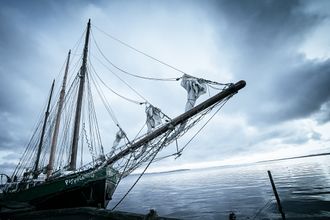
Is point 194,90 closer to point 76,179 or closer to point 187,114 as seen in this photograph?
point 187,114

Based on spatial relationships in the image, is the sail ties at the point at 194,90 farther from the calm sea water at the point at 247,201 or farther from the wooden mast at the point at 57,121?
the wooden mast at the point at 57,121

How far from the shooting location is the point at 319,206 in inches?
624

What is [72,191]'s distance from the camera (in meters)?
11.2

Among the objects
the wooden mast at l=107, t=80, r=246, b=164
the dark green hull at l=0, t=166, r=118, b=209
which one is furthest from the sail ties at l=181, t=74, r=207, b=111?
the dark green hull at l=0, t=166, r=118, b=209

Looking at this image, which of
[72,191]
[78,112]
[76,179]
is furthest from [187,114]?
[78,112]

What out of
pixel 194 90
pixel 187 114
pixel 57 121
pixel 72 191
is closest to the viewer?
pixel 187 114

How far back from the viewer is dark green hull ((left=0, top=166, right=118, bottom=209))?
440 inches

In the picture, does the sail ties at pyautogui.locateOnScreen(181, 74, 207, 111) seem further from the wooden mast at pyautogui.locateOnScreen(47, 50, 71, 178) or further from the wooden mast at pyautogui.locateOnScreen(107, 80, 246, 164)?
the wooden mast at pyautogui.locateOnScreen(47, 50, 71, 178)

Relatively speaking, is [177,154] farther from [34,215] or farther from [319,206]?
[319,206]

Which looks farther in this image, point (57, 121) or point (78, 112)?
point (57, 121)

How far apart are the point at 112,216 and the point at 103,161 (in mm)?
7010

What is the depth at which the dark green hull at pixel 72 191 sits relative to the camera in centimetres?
1116

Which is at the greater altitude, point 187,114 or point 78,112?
point 78,112

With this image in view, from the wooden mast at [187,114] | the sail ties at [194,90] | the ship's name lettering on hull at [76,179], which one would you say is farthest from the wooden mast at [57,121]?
the sail ties at [194,90]
